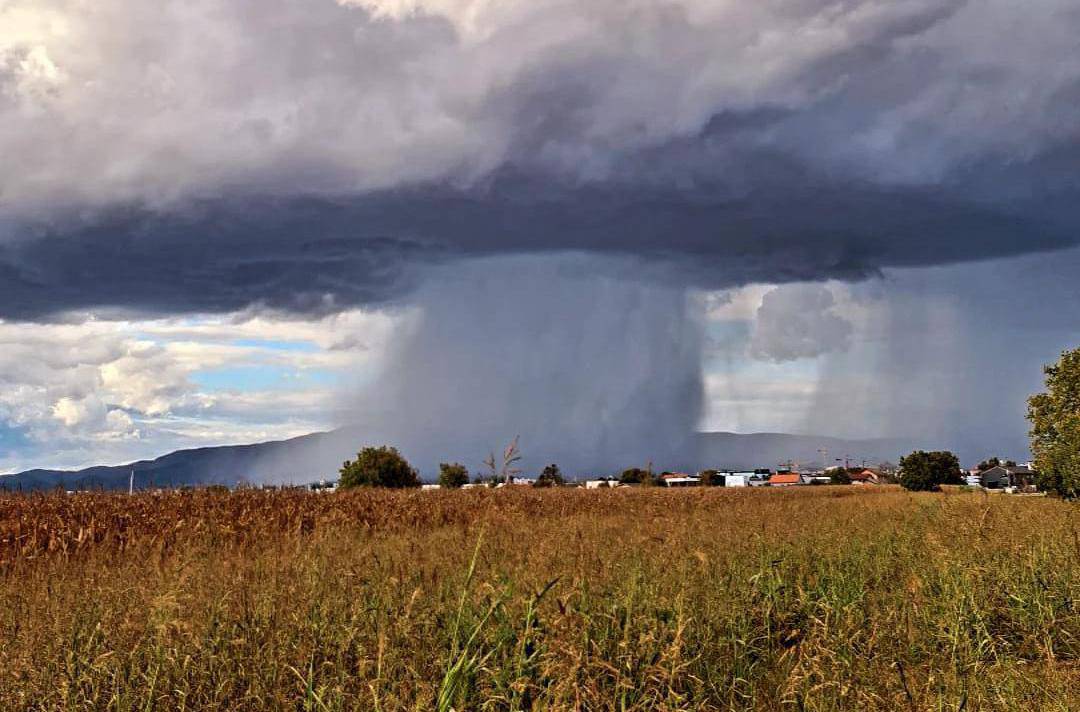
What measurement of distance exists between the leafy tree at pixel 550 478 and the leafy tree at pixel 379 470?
56.2 feet

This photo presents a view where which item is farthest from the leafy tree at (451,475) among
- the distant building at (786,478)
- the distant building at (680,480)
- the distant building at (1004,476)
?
the distant building at (1004,476)

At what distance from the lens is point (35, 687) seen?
556cm

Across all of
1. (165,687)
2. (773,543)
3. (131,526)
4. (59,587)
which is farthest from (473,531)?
(165,687)

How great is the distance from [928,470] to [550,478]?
6381cm

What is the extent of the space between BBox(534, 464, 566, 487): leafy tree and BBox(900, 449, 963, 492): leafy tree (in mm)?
59616

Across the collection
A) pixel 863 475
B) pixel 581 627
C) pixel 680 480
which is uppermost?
pixel 863 475

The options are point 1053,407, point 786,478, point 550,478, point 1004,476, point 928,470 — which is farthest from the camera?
point 1004,476

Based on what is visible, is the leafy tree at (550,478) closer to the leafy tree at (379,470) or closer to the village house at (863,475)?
the leafy tree at (379,470)

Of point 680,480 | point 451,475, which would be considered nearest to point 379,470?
point 451,475

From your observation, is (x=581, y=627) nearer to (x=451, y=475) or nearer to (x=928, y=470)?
(x=451, y=475)

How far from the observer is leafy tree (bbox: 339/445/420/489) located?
59594 millimetres

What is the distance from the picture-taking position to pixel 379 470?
60156 millimetres

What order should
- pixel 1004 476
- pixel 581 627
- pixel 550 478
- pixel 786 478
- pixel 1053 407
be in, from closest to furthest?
pixel 581 627 < pixel 550 478 < pixel 1053 407 < pixel 786 478 < pixel 1004 476

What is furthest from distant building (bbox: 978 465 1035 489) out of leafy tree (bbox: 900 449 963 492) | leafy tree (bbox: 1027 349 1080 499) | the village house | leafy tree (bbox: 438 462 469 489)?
leafy tree (bbox: 438 462 469 489)
